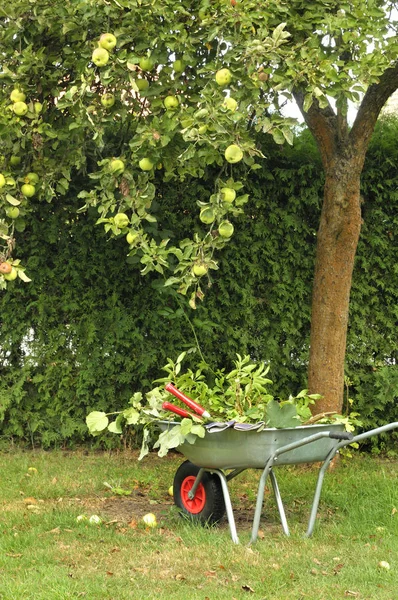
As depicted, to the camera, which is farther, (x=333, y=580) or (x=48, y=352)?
(x=48, y=352)

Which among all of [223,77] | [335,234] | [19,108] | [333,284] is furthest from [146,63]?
[333,284]

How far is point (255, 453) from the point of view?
3633mm

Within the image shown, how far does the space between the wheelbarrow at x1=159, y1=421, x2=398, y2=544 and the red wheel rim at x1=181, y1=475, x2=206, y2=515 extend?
0.11 feet

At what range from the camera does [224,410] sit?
3973 millimetres

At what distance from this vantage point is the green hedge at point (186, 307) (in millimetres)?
5805

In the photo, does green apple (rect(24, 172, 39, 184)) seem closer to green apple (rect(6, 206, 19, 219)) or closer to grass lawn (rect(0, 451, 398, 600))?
green apple (rect(6, 206, 19, 219))

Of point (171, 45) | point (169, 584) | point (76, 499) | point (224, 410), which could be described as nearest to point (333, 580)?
point (169, 584)

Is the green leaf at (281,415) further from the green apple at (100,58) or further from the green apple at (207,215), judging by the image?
the green apple at (100,58)

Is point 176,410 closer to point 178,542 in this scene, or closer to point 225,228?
point 178,542

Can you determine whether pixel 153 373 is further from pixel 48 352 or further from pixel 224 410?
pixel 224 410

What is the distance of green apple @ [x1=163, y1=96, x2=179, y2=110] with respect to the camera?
144 inches

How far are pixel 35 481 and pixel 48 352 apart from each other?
3.65 ft

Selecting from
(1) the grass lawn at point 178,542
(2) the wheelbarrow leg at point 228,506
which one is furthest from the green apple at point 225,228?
(1) the grass lawn at point 178,542

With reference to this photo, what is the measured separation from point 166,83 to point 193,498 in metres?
2.03
